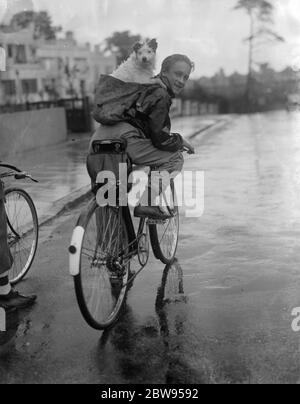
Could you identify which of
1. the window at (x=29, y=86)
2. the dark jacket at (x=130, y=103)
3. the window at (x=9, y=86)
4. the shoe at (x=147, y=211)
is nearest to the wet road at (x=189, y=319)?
the shoe at (x=147, y=211)

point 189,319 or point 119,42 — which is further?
point 119,42

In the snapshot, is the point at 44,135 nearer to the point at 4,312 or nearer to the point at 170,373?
the point at 4,312

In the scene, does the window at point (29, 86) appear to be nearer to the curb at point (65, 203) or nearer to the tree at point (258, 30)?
the curb at point (65, 203)

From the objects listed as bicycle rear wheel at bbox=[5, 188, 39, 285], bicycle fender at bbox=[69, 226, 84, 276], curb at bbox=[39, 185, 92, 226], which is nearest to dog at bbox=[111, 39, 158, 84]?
bicycle fender at bbox=[69, 226, 84, 276]

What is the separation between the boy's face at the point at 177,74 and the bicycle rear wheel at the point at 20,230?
Result: 1.57m

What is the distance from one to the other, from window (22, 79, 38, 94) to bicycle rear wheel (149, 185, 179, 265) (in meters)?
12.0

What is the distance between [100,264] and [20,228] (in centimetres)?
134

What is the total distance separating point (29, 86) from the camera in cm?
1678

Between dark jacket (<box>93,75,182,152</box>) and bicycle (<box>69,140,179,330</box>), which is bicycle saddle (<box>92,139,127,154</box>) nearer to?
bicycle (<box>69,140,179,330</box>)

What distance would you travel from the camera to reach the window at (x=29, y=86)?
16273 millimetres

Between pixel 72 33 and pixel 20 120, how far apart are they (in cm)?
806

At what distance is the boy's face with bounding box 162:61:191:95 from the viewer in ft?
13.6

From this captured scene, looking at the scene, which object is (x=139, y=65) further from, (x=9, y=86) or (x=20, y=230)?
(x=9, y=86)

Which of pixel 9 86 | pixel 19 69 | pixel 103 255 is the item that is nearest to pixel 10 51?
pixel 19 69
